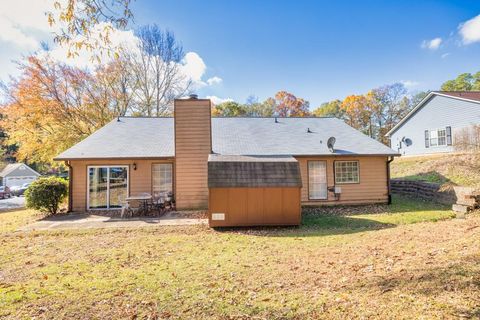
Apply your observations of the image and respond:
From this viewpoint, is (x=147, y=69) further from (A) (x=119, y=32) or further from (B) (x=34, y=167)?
(B) (x=34, y=167)

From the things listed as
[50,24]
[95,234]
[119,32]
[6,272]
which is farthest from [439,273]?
[95,234]

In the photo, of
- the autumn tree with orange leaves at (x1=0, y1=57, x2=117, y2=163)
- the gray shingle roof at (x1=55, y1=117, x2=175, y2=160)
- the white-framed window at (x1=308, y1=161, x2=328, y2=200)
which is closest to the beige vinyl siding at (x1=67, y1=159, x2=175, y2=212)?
the gray shingle roof at (x1=55, y1=117, x2=175, y2=160)

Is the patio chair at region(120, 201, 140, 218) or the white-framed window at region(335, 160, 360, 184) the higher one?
the white-framed window at region(335, 160, 360, 184)

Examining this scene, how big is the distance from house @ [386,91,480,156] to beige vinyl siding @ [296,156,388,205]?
389 inches

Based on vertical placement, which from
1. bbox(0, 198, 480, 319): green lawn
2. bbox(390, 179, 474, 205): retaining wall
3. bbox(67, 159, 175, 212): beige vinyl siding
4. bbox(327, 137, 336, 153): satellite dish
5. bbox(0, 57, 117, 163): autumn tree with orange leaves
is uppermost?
bbox(0, 57, 117, 163): autumn tree with orange leaves

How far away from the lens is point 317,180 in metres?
11.8

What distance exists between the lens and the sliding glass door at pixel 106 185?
1146 cm

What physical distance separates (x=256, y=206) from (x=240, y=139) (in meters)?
5.44

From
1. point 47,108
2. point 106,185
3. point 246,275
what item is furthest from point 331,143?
point 47,108

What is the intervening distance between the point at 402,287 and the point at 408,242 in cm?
280

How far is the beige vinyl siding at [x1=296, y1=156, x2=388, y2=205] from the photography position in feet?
38.6

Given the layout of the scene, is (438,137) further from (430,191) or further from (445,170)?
(430,191)

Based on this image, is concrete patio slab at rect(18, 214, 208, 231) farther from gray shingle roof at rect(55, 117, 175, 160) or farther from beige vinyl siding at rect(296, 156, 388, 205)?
beige vinyl siding at rect(296, 156, 388, 205)

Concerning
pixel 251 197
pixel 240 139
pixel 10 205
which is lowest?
pixel 10 205
